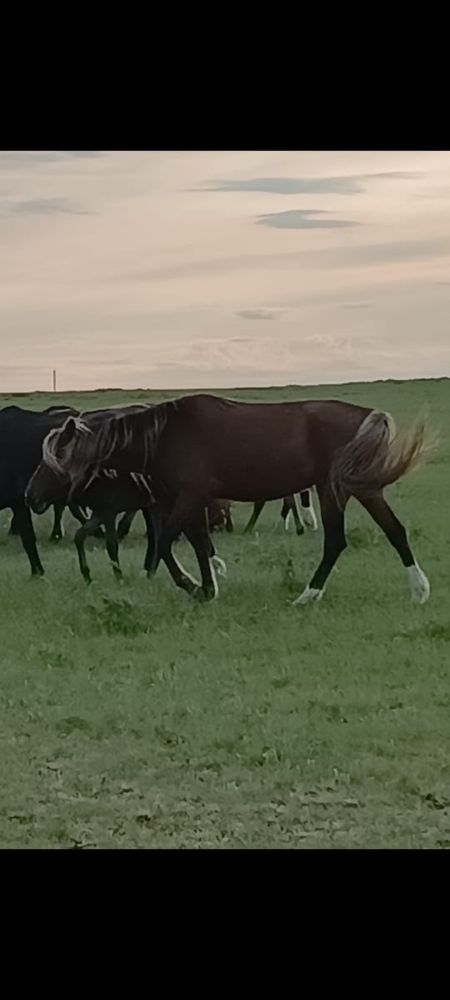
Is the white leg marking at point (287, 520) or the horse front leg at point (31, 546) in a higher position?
the white leg marking at point (287, 520)

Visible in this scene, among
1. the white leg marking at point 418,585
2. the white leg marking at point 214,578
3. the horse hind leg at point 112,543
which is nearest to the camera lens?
the white leg marking at point 418,585

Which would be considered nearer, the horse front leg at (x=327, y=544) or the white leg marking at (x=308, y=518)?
the horse front leg at (x=327, y=544)

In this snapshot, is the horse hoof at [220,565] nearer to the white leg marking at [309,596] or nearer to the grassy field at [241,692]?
the grassy field at [241,692]

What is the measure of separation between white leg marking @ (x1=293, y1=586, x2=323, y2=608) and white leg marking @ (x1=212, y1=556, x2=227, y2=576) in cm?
44

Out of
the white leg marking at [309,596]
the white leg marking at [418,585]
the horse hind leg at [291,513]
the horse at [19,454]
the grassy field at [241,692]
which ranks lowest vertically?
the grassy field at [241,692]

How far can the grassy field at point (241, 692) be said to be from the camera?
3424 mm

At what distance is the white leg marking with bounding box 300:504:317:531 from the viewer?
5.34 m

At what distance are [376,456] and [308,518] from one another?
2.42 ft

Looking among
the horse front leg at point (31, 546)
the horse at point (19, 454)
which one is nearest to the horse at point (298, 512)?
the horse at point (19, 454)

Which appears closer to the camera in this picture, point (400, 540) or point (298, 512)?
point (400, 540)

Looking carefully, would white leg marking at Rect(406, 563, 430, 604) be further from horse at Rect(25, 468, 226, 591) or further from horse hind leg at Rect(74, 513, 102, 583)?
horse hind leg at Rect(74, 513, 102, 583)

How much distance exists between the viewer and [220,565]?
517cm

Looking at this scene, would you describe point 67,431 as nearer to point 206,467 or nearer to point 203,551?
point 206,467

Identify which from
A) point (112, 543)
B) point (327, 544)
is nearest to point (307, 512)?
point (327, 544)
